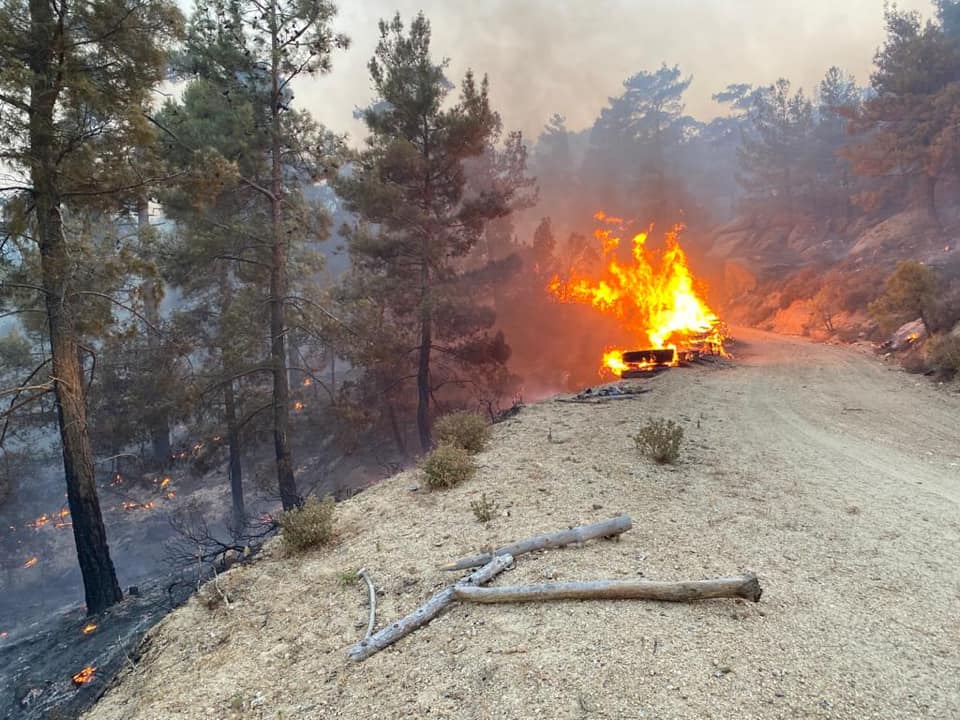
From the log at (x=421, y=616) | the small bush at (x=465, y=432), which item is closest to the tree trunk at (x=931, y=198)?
the small bush at (x=465, y=432)

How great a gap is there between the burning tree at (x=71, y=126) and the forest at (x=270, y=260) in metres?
0.04

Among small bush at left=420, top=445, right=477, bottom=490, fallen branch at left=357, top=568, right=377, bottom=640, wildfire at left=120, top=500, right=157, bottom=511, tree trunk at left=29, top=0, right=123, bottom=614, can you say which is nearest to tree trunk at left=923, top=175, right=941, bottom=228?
small bush at left=420, top=445, right=477, bottom=490

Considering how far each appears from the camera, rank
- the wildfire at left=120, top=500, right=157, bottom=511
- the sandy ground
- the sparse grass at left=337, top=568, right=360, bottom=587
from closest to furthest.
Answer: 1. the sandy ground
2. the sparse grass at left=337, top=568, right=360, bottom=587
3. the wildfire at left=120, top=500, right=157, bottom=511

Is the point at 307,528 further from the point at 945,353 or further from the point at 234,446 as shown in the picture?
the point at 945,353

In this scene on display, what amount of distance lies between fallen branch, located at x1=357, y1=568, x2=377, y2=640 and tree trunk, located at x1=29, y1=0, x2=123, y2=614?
7401 mm

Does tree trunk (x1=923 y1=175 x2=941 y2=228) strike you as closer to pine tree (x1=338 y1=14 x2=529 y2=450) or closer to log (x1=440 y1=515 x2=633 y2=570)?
pine tree (x1=338 y1=14 x2=529 y2=450)

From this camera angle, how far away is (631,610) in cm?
452

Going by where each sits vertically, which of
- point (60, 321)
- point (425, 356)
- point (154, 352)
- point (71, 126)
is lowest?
point (425, 356)

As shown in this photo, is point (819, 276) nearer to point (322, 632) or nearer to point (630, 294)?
point (630, 294)

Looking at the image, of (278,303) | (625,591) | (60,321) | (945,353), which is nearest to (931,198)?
(945,353)

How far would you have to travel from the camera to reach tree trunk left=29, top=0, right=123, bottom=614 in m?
8.41

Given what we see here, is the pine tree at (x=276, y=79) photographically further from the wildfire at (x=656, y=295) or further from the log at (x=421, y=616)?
the wildfire at (x=656, y=295)

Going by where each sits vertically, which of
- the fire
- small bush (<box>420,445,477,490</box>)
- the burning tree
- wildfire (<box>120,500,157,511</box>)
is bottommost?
wildfire (<box>120,500,157,511</box>)

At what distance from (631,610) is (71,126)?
40.8 ft
